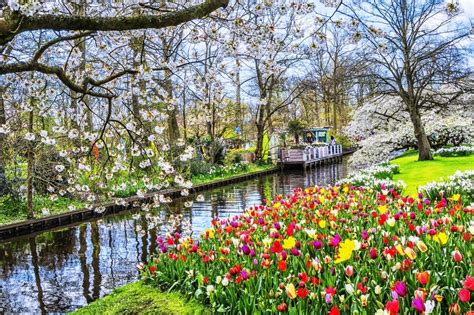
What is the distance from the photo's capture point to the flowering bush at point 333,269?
8.97 feet

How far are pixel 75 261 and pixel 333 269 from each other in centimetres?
527

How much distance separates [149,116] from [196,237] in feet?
11.8

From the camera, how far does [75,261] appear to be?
286 inches

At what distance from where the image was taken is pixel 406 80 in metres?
18.1

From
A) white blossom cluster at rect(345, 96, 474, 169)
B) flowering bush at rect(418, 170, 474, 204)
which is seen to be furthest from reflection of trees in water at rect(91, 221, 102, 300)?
white blossom cluster at rect(345, 96, 474, 169)

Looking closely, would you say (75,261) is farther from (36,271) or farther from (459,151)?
(459,151)

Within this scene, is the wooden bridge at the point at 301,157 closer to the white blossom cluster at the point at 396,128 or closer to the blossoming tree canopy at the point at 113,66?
the white blossom cluster at the point at 396,128

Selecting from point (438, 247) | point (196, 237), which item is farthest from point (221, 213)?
point (438, 247)

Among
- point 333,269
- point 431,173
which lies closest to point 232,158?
point 431,173

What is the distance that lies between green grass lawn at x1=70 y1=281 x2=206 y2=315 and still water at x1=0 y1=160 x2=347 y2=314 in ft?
2.89

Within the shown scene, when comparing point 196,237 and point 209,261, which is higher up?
point 209,261

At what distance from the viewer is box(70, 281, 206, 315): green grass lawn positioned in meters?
3.80

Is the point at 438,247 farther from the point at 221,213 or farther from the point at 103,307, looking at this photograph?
the point at 221,213

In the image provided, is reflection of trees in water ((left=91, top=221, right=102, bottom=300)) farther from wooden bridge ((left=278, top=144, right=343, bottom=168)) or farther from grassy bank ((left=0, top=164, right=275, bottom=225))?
wooden bridge ((left=278, top=144, right=343, bottom=168))
